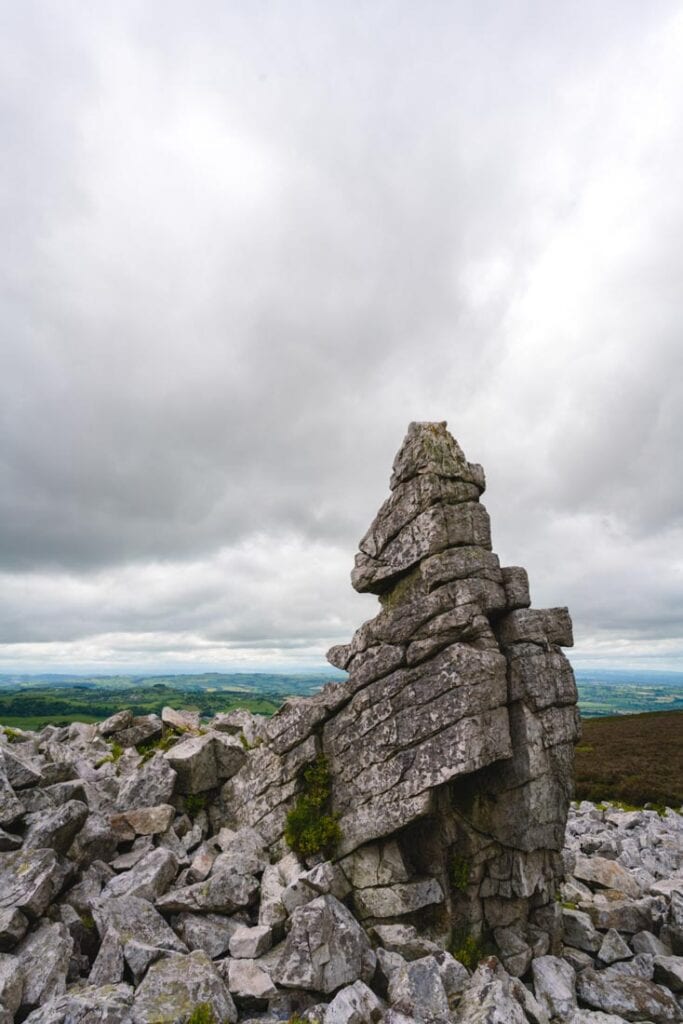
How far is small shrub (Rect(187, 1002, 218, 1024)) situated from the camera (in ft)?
46.1

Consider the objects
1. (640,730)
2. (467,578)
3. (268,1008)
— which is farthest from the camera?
(640,730)

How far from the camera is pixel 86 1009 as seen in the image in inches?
542

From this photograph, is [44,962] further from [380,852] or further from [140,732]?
[140,732]

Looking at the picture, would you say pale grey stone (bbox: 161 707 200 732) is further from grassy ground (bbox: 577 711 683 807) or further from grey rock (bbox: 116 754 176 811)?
grassy ground (bbox: 577 711 683 807)

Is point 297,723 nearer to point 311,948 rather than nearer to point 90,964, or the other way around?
point 311,948

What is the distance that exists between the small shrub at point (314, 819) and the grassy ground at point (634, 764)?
46745 millimetres

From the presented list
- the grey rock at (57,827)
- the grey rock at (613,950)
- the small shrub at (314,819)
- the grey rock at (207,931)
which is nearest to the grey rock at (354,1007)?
the grey rock at (207,931)

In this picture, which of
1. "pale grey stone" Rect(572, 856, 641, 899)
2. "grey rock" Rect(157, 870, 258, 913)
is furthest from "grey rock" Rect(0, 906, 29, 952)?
"pale grey stone" Rect(572, 856, 641, 899)

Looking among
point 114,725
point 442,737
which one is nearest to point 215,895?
point 442,737

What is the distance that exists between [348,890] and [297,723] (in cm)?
628

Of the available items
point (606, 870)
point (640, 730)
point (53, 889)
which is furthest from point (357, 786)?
point (640, 730)

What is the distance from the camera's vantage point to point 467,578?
2284 cm

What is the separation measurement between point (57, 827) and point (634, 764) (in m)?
69.1

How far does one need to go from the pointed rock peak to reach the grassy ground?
48512 mm
